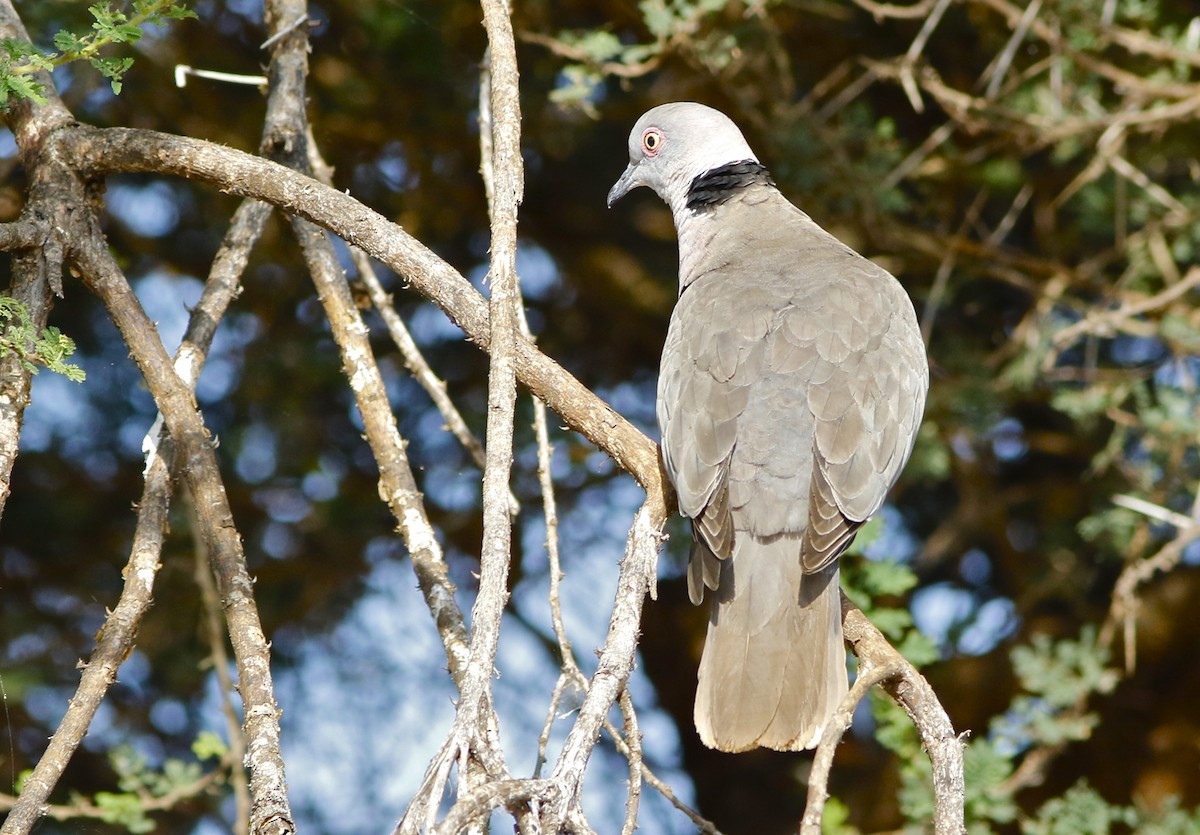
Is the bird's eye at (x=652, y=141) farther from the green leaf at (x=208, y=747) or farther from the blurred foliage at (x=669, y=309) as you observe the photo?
the green leaf at (x=208, y=747)

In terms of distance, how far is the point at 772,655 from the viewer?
292 cm

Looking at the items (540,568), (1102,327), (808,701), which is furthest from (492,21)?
(540,568)

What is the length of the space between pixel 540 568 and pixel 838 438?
2868mm

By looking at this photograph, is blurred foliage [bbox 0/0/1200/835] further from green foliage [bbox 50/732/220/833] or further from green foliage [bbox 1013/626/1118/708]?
green foliage [bbox 50/732/220/833]

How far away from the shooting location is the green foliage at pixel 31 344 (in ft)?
7.66

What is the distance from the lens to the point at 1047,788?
5758 mm

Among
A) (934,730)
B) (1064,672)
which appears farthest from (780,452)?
(1064,672)

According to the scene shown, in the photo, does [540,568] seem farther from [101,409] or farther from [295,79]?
[295,79]

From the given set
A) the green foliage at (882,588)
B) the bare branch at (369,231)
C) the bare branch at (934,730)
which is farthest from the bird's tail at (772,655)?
the green foliage at (882,588)

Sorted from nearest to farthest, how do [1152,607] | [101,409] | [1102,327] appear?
[1102,327]
[101,409]
[1152,607]

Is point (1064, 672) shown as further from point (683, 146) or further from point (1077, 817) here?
point (683, 146)

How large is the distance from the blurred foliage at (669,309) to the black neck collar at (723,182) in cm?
61

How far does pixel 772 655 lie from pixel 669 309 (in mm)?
3024

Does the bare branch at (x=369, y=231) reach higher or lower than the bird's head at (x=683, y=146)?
lower
